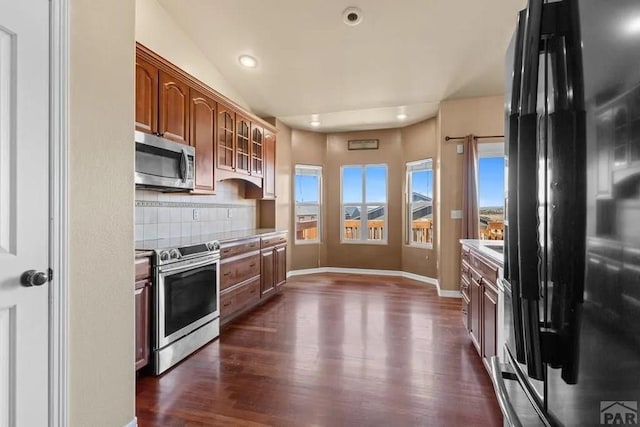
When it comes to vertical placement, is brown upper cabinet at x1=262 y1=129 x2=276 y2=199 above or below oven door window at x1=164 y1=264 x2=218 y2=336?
above

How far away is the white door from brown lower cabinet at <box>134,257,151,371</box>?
2.97ft

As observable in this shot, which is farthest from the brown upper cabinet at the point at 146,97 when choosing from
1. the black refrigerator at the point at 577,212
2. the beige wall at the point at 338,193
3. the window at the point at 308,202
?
the window at the point at 308,202

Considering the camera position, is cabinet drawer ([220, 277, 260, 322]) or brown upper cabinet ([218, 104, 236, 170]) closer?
cabinet drawer ([220, 277, 260, 322])

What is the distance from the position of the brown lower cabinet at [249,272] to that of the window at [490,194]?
9.66 feet

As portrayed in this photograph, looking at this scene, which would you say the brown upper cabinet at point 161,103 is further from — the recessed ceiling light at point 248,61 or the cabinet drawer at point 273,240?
the cabinet drawer at point 273,240

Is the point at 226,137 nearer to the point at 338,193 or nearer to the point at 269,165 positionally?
the point at 269,165

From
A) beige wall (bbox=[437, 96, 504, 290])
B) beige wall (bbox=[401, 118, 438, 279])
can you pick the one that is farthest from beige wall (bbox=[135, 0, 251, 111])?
beige wall (bbox=[401, 118, 438, 279])

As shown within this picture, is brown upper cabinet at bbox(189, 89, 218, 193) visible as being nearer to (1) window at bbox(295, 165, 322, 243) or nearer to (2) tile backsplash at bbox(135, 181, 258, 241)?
(2) tile backsplash at bbox(135, 181, 258, 241)

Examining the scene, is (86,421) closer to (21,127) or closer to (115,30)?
(21,127)

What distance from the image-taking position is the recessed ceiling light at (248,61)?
392 centimetres

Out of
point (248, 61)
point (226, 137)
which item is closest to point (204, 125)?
point (226, 137)

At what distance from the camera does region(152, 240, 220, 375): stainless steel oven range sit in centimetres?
236

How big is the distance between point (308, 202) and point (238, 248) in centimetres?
284

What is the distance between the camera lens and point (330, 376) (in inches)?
93.0
